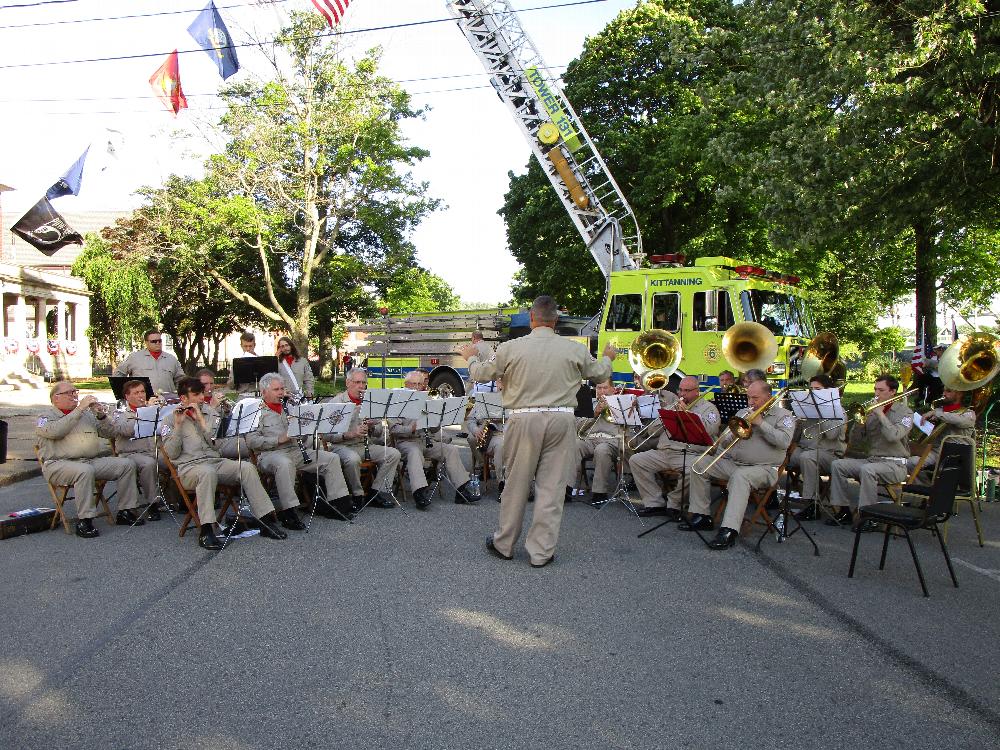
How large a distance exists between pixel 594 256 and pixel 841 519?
10405mm

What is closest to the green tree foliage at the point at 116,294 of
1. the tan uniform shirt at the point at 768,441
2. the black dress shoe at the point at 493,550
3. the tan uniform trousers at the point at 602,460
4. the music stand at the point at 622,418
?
the tan uniform trousers at the point at 602,460

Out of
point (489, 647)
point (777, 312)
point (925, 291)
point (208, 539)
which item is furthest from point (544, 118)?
point (489, 647)

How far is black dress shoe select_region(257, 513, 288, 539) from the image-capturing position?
23.8 ft

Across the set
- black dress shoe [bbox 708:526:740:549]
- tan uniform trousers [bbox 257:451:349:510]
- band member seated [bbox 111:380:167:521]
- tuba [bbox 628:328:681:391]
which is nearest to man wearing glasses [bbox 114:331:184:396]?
band member seated [bbox 111:380:167:521]

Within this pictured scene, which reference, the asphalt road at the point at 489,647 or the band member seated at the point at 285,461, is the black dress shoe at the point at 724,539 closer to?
the asphalt road at the point at 489,647

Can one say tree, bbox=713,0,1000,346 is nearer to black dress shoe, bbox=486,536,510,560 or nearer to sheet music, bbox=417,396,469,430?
sheet music, bbox=417,396,469,430

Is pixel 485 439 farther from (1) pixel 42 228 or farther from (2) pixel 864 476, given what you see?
(1) pixel 42 228

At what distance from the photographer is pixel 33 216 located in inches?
885

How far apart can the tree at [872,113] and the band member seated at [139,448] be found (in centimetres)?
1012

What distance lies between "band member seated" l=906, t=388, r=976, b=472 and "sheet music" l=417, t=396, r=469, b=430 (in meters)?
4.77

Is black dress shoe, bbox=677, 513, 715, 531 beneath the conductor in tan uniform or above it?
beneath

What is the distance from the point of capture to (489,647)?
4559 millimetres

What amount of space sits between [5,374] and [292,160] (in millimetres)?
12182

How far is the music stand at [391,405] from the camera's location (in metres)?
8.62
